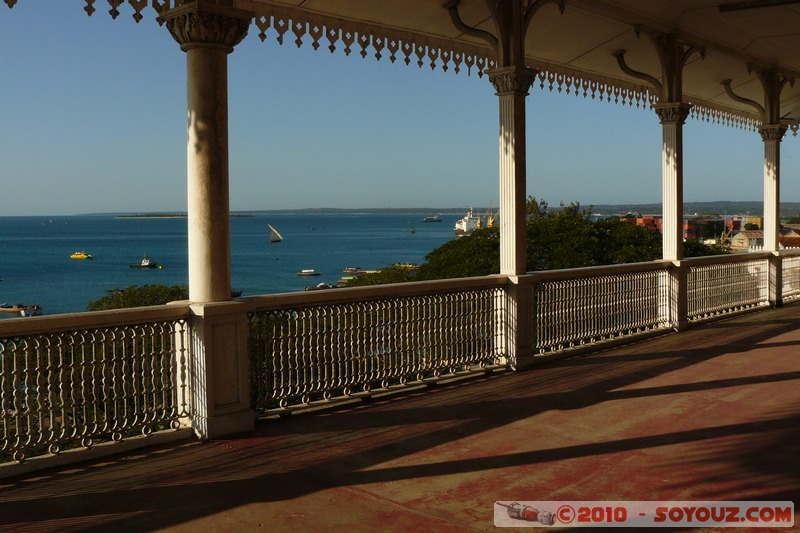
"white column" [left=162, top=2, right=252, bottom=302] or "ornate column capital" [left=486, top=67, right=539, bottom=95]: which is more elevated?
"ornate column capital" [left=486, top=67, right=539, bottom=95]

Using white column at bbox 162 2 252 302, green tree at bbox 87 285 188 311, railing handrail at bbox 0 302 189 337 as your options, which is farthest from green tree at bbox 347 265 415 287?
railing handrail at bbox 0 302 189 337

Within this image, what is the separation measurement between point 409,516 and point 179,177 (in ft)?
394

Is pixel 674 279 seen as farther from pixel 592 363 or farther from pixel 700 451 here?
pixel 700 451

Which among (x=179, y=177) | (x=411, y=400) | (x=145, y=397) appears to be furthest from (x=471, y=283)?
(x=179, y=177)

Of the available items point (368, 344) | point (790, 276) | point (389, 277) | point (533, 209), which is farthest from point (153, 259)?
point (368, 344)

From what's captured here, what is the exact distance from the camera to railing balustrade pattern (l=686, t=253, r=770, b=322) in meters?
11.3

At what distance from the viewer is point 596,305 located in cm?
927

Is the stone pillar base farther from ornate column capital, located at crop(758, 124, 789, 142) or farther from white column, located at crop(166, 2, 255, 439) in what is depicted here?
ornate column capital, located at crop(758, 124, 789, 142)

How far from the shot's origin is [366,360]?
6.61 meters

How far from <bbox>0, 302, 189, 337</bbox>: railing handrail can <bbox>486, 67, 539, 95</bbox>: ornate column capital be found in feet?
13.3

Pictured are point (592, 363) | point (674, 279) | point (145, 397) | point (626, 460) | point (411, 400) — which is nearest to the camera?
point (626, 460)

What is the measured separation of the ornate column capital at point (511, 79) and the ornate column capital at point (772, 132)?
23.8ft

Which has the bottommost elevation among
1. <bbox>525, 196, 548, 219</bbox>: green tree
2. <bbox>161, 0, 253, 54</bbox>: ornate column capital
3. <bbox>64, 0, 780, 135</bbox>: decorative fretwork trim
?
<bbox>525, 196, 548, 219</bbox>: green tree

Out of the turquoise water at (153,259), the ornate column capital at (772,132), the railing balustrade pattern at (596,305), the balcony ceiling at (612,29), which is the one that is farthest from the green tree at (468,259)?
the turquoise water at (153,259)
